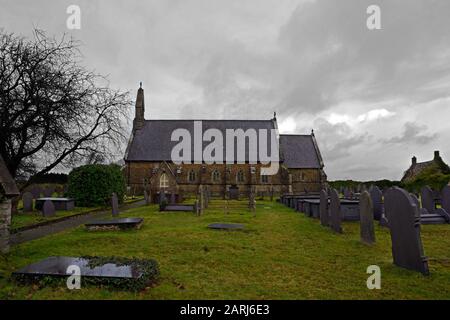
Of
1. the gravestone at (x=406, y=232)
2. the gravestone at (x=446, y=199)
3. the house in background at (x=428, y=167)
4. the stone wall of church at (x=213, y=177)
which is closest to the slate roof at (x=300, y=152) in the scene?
the stone wall of church at (x=213, y=177)

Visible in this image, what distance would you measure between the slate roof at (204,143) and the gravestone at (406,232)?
34584mm

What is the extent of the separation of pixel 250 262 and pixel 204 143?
120 ft

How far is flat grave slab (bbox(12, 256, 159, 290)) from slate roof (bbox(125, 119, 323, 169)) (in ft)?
116

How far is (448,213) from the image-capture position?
14.2 meters

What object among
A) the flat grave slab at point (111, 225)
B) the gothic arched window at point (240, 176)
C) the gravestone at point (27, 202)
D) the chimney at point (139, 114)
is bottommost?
the flat grave slab at point (111, 225)

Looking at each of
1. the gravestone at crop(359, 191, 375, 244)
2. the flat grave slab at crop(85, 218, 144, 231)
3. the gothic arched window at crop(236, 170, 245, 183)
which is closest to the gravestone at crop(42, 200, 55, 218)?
the flat grave slab at crop(85, 218, 144, 231)

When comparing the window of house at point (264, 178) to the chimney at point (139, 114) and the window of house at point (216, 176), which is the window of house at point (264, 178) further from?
the chimney at point (139, 114)

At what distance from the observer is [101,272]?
5.67 meters

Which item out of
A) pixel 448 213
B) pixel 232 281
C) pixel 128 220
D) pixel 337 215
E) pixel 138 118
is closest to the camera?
pixel 232 281

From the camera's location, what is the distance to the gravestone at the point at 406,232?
6.36 metres

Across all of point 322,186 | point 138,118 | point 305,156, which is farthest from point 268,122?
point 138,118

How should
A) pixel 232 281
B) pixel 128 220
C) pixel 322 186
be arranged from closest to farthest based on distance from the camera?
pixel 232 281 → pixel 128 220 → pixel 322 186
